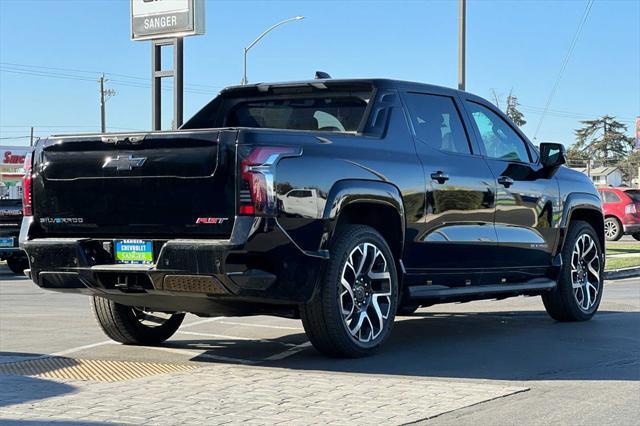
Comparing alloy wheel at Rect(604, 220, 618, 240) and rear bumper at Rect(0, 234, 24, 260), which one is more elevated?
rear bumper at Rect(0, 234, 24, 260)

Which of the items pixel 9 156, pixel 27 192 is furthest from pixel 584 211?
pixel 9 156

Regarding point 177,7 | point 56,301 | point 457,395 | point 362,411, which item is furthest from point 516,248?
point 177,7

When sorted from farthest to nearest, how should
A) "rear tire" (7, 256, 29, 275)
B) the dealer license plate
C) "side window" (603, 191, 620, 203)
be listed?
1. "side window" (603, 191, 620, 203)
2. "rear tire" (7, 256, 29, 275)
3. the dealer license plate

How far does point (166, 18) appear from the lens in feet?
54.4

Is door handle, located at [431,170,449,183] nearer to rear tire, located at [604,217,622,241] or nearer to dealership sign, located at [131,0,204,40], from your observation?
dealership sign, located at [131,0,204,40]

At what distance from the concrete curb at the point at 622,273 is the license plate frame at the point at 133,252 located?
1189 cm

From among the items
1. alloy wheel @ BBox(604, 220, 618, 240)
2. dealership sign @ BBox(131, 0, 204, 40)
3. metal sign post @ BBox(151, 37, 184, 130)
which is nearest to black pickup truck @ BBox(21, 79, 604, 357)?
metal sign post @ BBox(151, 37, 184, 130)

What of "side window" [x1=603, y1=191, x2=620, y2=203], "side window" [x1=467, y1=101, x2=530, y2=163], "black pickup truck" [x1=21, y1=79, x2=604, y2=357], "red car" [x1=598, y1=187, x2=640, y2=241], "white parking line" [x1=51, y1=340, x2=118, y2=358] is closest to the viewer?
"black pickup truck" [x1=21, y1=79, x2=604, y2=357]

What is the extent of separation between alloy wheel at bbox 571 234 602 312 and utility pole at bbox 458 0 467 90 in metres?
8.89

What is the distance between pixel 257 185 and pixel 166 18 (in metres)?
11.0

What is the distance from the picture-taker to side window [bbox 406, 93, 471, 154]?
802 cm

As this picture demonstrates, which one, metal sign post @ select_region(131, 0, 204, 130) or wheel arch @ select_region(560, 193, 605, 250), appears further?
metal sign post @ select_region(131, 0, 204, 130)

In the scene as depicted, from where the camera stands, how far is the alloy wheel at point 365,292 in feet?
23.0

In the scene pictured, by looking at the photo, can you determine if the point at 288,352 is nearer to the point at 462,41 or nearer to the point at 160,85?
the point at 160,85
